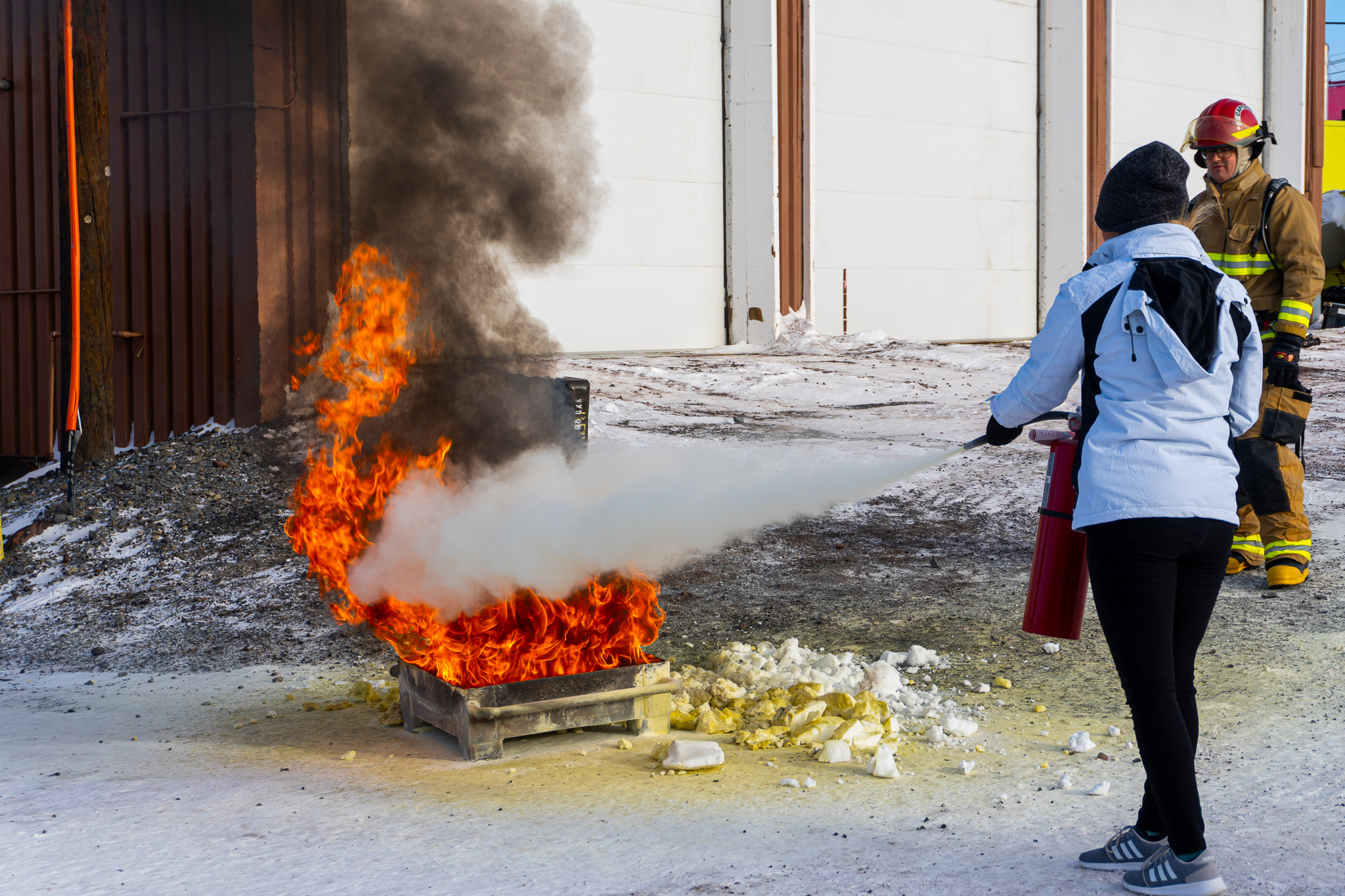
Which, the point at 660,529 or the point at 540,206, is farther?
the point at 540,206

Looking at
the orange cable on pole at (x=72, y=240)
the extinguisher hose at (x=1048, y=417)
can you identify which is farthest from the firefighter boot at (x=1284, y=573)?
the orange cable on pole at (x=72, y=240)

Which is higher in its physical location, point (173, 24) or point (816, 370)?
point (173, 24)

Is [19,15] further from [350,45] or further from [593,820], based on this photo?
[593,820]

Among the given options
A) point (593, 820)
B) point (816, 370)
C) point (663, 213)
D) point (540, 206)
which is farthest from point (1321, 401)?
point (593, 820)

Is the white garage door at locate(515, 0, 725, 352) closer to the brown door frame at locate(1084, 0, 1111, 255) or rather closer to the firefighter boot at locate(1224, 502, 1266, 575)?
the brown door frame at locate(1084, 0, 1111, 255)

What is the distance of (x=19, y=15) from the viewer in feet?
31.3

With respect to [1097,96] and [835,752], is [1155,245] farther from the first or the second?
[1097,96]

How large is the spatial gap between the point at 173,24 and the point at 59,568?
4.44 m

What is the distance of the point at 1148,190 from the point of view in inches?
101

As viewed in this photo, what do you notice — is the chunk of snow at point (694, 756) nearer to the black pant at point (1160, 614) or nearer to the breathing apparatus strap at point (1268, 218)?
the black pant at point (1160, 614)

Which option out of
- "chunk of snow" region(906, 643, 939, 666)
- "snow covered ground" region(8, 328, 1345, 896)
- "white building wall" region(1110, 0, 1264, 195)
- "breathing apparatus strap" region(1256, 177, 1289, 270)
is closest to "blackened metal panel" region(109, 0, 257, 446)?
"snow covered ground" region(8, 328, 1345, 896)

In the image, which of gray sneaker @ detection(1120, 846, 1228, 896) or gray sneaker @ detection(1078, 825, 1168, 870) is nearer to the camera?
gray sneaker @ detection(1120, 846, 1228, 896)

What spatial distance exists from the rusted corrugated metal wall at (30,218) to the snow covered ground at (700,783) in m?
4.28

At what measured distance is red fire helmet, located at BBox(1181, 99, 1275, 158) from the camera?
5.25 meters
